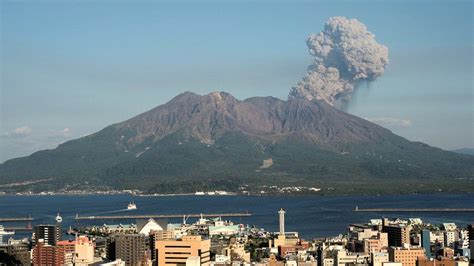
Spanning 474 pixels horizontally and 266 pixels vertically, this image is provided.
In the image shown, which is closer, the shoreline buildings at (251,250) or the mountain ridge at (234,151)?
the shoreline buildings at (251,250)

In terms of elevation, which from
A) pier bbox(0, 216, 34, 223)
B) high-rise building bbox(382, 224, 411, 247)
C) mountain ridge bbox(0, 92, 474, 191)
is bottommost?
high-rise building bbox(382, 224, 411, 247)

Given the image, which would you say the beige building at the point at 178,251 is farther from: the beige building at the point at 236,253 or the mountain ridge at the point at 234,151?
the mountain ridge at the point at 234,151

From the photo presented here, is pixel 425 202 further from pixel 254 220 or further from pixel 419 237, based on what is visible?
pixel 419 237

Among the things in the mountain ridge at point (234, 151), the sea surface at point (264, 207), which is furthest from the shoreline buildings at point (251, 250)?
the mountain ridge at point (234, 151)

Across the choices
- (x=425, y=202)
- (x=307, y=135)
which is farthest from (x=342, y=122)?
(x=425, y=202)

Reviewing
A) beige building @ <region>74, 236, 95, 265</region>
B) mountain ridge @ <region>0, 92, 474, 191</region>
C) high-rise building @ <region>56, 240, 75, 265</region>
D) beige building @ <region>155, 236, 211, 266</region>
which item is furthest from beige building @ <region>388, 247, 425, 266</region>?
mountain ridge @ <region>0, 92, 474, 191</region>

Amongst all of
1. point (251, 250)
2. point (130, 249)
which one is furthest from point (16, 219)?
point (130, 249)

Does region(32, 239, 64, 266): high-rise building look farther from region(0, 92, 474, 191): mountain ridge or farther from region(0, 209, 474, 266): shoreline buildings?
region(0, 92, 474, 191): mountain ridge

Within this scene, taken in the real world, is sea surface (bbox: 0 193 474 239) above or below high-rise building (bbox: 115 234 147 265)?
above
